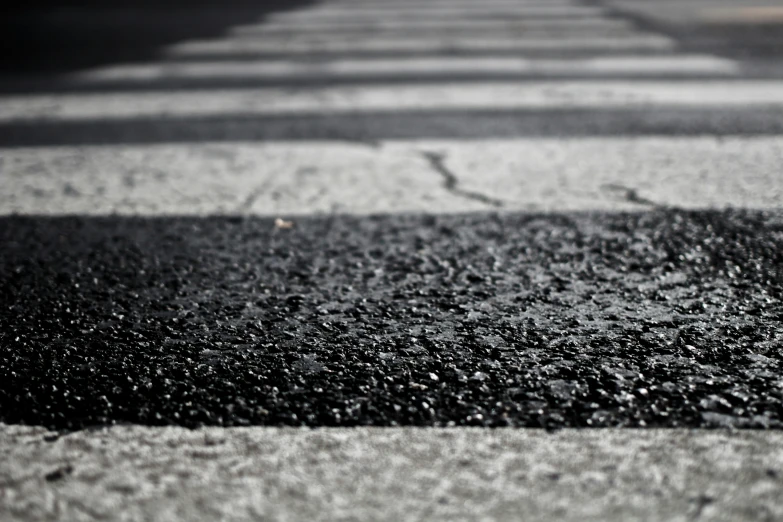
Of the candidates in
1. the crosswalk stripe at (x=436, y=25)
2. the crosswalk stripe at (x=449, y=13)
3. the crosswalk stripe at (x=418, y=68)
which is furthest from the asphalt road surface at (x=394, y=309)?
the crosswalk stripe at (x=449, y=13)

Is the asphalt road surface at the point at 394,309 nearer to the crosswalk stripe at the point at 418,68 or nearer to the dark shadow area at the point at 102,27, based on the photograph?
the crosswalk stripe at the point at 418,68

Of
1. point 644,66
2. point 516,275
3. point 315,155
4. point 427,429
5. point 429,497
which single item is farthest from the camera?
point 644,66

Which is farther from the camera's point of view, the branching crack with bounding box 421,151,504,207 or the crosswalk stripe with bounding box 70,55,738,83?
the crosswalk stripe with bounding box 70,55,738,83

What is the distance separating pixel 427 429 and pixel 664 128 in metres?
2.59

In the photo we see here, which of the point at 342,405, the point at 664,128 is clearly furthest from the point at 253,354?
the point at 664,128

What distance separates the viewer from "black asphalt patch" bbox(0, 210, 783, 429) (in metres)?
1.24

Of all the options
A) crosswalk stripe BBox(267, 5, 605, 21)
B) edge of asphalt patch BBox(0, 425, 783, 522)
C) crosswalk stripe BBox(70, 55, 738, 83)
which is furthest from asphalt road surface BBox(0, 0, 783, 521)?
crosswalk stripe BBox(267, 5, 605, 21)

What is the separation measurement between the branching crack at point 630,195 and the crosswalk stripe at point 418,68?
8.63 ft

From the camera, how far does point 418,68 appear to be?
5402mm

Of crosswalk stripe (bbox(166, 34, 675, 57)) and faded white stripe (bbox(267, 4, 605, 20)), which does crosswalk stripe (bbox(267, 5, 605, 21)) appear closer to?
faded white stripe (bbox(267, 4, 605, 20))

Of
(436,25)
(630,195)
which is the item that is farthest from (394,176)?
(436,25)

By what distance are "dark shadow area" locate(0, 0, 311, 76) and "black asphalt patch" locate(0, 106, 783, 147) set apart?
2.18 m

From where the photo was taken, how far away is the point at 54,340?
1.50 metres

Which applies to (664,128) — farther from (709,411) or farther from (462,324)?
(709,411)
